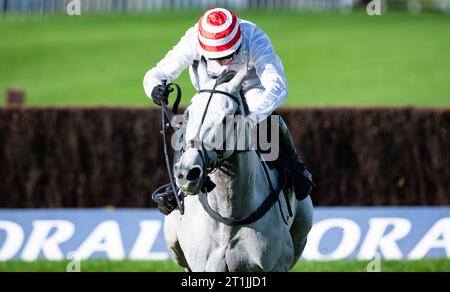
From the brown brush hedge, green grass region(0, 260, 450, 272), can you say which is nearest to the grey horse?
green grass region(0, 260, 450, 272)

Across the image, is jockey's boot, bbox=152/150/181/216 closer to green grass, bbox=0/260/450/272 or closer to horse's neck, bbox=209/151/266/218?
horse's neck, bbox=209/151/266/218

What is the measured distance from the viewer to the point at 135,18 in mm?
33219

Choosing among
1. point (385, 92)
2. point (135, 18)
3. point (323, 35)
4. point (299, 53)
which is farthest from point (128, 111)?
point (135, 18)

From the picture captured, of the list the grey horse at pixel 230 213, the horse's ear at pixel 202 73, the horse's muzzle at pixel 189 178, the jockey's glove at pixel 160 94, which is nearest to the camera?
the horse's muzzle at pixel 189 178

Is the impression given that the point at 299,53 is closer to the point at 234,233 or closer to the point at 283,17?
the point at 283,17

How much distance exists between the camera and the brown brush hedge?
13.4m

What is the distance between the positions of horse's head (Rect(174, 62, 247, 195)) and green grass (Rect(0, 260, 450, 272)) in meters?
4.47

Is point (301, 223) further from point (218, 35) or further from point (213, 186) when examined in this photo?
point (218, 35)

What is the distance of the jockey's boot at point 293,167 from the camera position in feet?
20.3

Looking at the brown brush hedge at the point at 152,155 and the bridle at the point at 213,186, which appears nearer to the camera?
the bridle at the point at 213,186

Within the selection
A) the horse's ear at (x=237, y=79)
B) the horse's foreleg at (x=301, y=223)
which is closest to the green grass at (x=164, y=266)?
the horse's foreleg at (x=301, y=223)

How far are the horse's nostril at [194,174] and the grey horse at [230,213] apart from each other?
92 millimetres

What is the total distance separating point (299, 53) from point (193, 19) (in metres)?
5.71

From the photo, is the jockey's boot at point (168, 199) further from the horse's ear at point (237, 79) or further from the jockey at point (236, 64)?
the horse's ear at point (237, 79)
